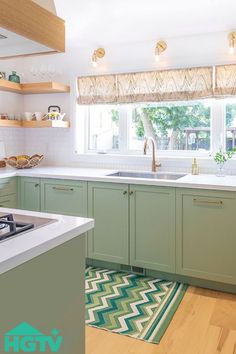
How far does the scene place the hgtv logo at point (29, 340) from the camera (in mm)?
1173

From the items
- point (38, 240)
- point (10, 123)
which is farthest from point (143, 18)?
point (38, 240)

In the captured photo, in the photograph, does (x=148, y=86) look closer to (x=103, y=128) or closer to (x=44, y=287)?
(x=103, y=128)

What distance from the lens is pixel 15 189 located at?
359 centimetres

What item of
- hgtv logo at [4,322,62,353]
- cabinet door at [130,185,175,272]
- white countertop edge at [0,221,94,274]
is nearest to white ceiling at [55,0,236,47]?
cabinet door at [130,185,175,272]

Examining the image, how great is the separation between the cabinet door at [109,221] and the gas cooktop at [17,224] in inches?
61.1

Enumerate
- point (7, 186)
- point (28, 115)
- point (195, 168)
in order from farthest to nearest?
1. point (28, 115)
2. point (7, 186)
3. point (195, 168)

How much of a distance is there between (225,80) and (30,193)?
2199mm

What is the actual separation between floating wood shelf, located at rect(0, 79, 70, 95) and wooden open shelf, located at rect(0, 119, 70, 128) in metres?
0.35

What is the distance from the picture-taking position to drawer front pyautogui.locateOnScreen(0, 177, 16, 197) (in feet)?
11.1

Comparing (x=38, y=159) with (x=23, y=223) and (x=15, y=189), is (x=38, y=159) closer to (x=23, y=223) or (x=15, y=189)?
(x=15, y=189)

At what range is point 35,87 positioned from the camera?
12.8ft

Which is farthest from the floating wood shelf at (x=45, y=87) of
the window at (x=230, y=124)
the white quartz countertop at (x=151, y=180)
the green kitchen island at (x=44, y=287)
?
the green kitchen island at (x=44, y=287)

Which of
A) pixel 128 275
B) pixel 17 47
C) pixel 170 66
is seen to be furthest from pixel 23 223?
pixel 170 66

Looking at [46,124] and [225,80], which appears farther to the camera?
[46,124]
